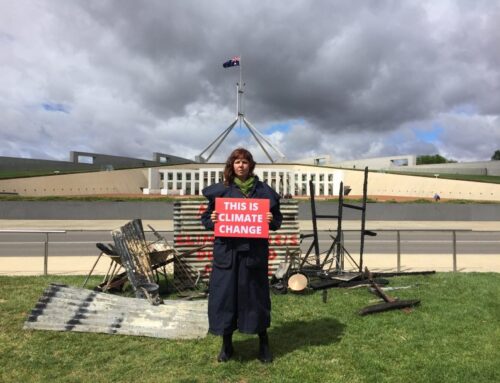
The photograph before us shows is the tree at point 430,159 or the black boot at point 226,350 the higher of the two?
the tree at point 430,159

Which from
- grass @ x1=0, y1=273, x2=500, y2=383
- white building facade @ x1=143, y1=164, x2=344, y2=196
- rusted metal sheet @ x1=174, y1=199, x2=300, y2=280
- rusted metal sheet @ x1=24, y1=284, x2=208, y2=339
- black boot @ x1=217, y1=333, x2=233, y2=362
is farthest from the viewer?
white building facade @ x1=143, y1=164, x2=344, y2=196

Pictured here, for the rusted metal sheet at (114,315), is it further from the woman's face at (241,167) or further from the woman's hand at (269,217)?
the woman's face at (241,167)

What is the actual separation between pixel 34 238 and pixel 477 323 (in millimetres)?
16181

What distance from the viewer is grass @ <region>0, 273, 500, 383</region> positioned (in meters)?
3.64

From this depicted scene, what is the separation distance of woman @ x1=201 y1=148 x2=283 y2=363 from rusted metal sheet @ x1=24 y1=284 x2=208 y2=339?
935mm

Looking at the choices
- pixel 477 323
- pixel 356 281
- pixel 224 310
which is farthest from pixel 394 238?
pixel 224 310

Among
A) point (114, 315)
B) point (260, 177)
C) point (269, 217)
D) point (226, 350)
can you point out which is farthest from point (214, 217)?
point (260, 177)

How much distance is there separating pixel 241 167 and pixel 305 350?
2051mm

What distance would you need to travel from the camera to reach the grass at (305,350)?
3641 millimetres

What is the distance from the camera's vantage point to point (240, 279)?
12.3ft

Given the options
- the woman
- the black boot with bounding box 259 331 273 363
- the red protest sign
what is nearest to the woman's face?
the woman

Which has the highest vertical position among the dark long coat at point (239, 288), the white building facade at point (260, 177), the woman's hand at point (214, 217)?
the white building facade at point (260, 177)

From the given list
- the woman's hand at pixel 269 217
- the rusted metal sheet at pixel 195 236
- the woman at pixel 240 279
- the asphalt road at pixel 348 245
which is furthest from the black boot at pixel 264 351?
the asphalt road at pixel 348 245

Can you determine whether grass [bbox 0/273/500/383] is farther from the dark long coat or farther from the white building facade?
the white building facade
